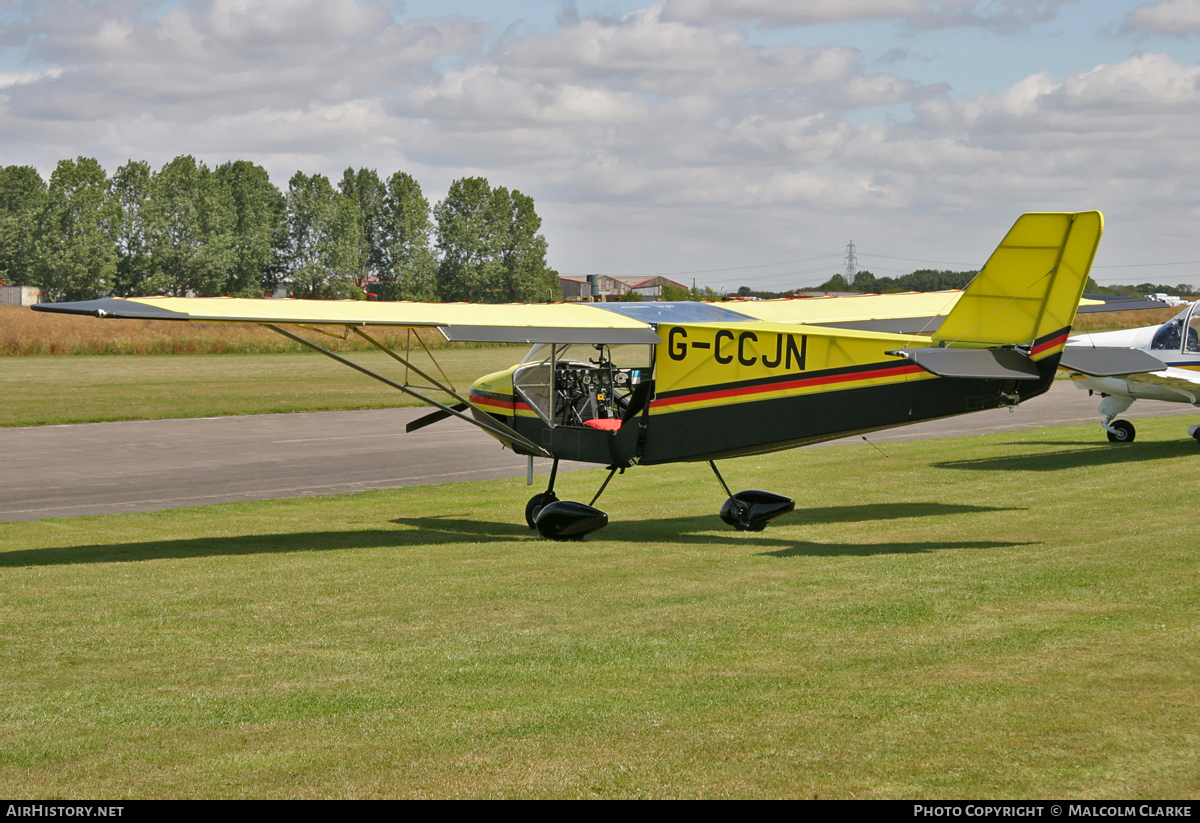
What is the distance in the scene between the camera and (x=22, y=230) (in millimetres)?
88062

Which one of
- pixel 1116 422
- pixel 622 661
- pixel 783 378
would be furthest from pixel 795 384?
pixel 1116 422

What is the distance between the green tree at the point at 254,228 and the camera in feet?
320

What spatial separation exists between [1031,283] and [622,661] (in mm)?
6307

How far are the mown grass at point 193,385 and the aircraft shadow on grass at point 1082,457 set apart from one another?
1580 centimetres

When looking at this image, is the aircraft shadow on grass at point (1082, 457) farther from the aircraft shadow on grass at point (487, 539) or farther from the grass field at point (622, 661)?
the grass field at point (622, 661)

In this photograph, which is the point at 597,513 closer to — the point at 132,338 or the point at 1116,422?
the point at 1116,422

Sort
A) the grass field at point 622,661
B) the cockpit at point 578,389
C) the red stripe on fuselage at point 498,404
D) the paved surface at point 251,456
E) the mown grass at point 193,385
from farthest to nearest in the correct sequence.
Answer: the mown grass at point 193,385, the paved surface at point 251,456, the red stripe on fuselage at point 498,404, the cockpit at point 578,389, the grass field at point 622,661

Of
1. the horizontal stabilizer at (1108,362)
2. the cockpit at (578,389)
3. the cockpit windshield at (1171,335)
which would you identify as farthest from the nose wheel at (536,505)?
the cockpit windshield at (1171,335)

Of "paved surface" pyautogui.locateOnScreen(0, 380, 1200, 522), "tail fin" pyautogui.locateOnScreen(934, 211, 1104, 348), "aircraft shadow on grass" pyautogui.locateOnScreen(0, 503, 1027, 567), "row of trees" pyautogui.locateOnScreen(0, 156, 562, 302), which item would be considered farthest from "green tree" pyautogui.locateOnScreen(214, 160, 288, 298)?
"tail fin" pyautogui.locateOnScreen(934, 211, 1104, 348)

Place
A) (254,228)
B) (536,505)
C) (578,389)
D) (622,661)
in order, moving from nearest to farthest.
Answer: (622,661) → (578,389) → (536,505) → (254,228)

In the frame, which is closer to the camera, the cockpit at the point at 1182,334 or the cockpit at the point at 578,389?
the cockpit at the point at 578,389

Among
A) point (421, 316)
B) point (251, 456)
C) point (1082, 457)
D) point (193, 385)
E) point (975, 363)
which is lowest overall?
point (251, 456)

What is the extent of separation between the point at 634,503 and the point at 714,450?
3.23 metres

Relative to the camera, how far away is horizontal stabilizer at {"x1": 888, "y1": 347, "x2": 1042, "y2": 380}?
10.0m
